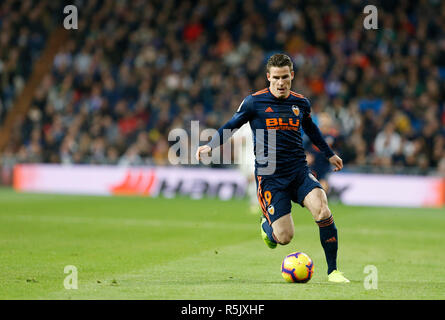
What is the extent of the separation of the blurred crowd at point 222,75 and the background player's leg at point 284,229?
12740mm

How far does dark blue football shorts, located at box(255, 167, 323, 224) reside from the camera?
799 cm

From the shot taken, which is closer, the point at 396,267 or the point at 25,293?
the point at 25,293

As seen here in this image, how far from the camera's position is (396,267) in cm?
919

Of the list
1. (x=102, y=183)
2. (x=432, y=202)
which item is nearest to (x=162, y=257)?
(x=432, y=202)

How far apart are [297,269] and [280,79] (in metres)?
2.04

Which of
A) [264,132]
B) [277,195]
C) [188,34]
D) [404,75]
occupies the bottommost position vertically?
[277,195]

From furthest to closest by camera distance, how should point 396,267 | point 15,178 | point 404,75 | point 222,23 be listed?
point 222,23 < point 15,178 < point 404,75 < point 396,267

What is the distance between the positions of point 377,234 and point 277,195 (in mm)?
5764
